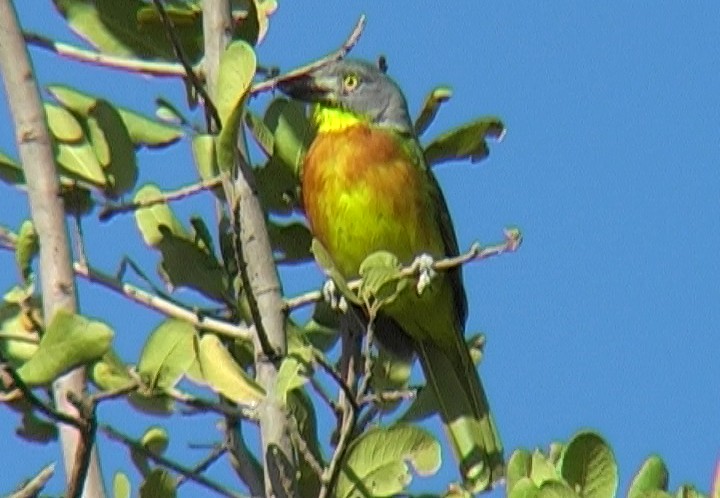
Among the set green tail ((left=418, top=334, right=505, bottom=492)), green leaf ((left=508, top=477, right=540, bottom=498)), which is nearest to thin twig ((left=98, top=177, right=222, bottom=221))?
green leaf ((left=508, top=477, right=540, bottom=498))

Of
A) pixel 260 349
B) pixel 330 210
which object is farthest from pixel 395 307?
pixel 260 349

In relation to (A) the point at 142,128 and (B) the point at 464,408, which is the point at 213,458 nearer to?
(A) the point at 142,128

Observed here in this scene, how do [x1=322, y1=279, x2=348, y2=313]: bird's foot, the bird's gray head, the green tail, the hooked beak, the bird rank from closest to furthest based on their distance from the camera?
[x1=322, y1=279, x2=348, y2=313]: bird's foot, the green tail, the bird, the hooked beak, the bird's gray head

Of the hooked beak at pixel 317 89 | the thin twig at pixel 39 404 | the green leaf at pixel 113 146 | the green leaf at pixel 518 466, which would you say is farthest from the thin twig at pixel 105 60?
the hooked beak at pixel 317 89

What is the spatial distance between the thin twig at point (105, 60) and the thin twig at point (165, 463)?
2.36 ft

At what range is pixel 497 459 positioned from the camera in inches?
159

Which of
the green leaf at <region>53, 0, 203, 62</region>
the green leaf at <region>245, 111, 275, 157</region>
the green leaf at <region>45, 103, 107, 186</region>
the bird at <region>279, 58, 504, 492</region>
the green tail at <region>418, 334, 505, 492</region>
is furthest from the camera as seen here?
the bird at <region>279, 58, 504, 492</region>

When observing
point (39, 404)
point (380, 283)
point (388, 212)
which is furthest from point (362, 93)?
point (39, 404)

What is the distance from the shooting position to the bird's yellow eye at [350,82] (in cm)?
540

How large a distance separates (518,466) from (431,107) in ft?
4.47

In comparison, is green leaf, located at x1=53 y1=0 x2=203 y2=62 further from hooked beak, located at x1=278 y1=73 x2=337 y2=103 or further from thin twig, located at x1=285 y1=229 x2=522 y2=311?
hooked beak, located at x1=278 y1=73 x2=337 y2=103

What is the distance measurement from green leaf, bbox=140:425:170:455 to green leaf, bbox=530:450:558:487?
737 mm

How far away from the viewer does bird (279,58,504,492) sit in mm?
4906

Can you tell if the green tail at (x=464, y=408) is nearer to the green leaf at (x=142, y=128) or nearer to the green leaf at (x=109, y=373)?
the green leaf at (x=142, y=128)
